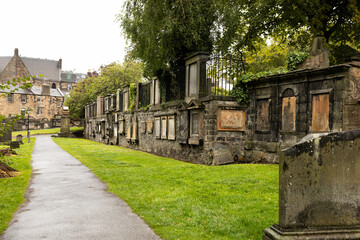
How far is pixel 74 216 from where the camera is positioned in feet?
18.3

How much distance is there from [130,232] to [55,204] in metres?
2.40

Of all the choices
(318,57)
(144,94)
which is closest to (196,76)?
(318,57)

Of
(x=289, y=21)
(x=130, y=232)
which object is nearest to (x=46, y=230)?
(x=130, y=232)

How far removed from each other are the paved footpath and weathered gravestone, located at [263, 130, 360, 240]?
1820 mm

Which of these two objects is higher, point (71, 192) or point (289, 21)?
point (289, 21)

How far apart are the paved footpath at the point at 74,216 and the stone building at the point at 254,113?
5.82 meters

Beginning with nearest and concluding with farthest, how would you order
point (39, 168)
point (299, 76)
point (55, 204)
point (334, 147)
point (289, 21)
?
point (334, 147)
point (55, 204)
point (299, 76)
point (39, 168)
point (289, 21)

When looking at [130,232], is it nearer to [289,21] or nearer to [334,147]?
[334,147]

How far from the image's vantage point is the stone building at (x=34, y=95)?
68.3 m

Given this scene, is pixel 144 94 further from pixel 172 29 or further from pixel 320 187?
pixel 320 187

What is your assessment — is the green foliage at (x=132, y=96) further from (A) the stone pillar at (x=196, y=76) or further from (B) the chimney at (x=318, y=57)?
(B) the chimney at (x=318, y=57)

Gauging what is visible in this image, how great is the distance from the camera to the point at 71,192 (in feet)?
25.0

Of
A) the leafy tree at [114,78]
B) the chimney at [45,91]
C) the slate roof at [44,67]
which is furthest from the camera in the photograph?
the slate roof at [44,67]

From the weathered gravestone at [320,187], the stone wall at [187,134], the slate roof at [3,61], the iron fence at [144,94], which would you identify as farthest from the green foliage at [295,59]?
the slate roof at [3,61]
